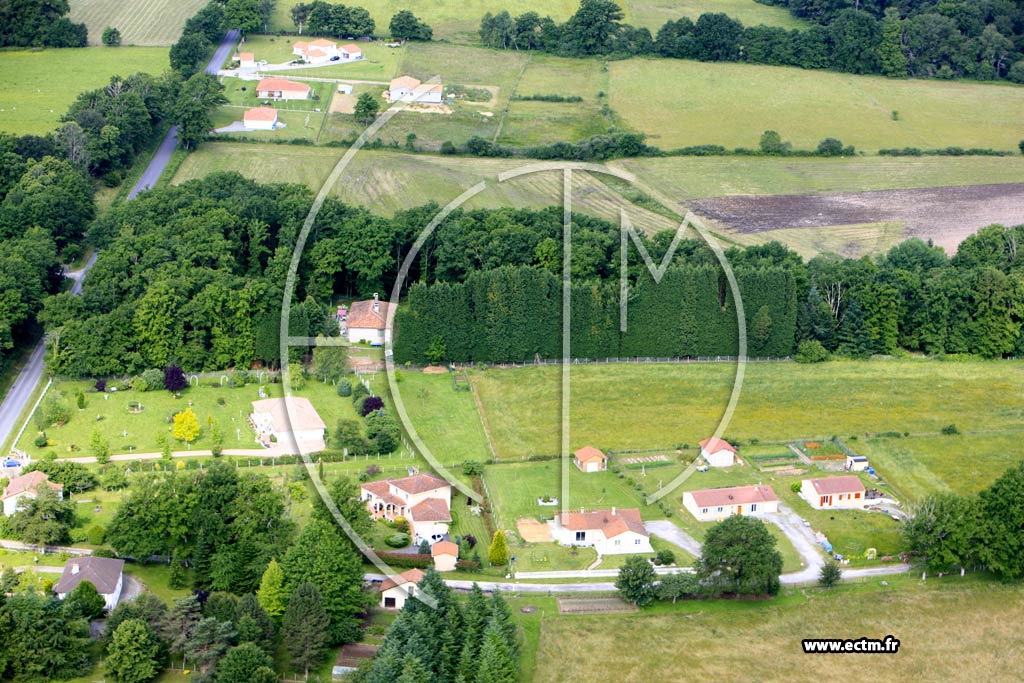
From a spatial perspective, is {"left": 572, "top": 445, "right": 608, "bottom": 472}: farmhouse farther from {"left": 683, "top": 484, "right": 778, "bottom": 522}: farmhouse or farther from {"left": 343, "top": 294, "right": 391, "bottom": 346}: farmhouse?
{"left": 343, "top": 294, "right": 391, "bottom": 346}: farmhouse

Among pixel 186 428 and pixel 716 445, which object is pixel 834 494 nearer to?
pixel 716 445

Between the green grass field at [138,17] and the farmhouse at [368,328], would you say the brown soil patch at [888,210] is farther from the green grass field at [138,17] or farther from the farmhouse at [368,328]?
the green grass field at [138,17]

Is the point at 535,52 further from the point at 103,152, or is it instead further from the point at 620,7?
the point at 103,152

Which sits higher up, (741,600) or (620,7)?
(620,7)

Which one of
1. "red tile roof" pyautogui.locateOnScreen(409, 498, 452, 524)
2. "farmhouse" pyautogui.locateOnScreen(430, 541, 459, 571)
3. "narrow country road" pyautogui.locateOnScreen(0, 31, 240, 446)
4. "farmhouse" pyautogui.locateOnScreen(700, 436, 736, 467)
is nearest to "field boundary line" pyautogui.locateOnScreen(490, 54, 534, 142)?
"narrow country road" pyautogui.locateOnScreen(0, 31, 240, 446)

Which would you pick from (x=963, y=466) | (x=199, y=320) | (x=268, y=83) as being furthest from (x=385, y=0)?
(x=963, y=466)

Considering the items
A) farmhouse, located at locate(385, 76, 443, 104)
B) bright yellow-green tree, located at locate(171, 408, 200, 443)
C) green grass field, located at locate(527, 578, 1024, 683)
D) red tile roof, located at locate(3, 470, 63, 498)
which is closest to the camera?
green grass field, located at locate(527, 578, 1024, 683)

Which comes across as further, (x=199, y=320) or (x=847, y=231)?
(x=847, y=231)
